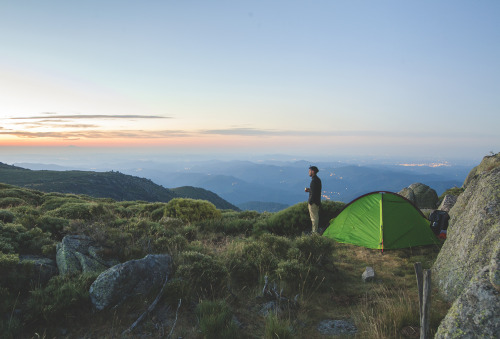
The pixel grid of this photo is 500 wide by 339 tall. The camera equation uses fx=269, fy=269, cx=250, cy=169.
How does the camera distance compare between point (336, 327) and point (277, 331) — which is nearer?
point (277, 331)

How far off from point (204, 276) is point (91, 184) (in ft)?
396

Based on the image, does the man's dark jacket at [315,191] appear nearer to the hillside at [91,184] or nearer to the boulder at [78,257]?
the boulder at [78,257]

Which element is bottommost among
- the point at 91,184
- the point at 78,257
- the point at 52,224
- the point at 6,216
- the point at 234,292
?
the point at 91,184

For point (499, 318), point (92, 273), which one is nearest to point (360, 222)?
point (499, 318)

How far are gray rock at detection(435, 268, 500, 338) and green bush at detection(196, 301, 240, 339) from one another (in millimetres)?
3053

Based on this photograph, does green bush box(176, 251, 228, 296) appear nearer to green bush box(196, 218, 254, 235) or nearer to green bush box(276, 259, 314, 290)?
green bush box(276, 259, 314, 290)

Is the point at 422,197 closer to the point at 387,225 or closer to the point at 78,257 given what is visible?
the point at 387,225

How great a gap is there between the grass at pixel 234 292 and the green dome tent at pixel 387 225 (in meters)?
0.48

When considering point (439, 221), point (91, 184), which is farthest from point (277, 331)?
point (91, 184)

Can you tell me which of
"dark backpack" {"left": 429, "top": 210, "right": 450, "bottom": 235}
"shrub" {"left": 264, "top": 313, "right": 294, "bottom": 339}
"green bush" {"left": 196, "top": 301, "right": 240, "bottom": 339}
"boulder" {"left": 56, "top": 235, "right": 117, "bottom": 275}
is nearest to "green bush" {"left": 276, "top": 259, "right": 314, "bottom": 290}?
"green bush" {"left": 196, "top": 301, "right": 240, "bottom": 339}

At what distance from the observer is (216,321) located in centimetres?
473

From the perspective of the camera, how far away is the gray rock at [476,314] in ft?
10.3

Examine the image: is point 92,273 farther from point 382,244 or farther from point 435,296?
point 382,244

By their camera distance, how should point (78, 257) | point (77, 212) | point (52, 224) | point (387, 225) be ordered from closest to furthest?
point (78, 257) → point (52, 224) → point (387, 225) → point (77, 212)
